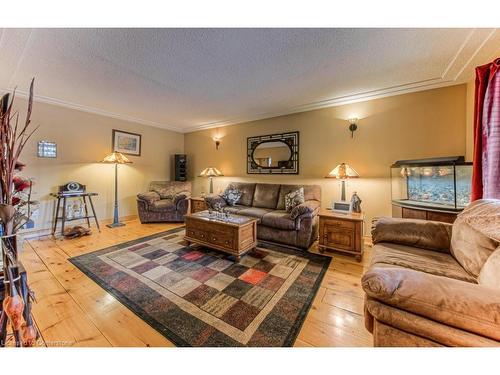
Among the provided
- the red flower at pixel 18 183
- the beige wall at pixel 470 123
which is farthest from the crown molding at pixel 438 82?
the red flower at pixel 18 183

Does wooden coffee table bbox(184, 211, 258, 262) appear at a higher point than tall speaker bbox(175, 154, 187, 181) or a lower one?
lower

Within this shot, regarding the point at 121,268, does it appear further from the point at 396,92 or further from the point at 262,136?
the point at 396,92

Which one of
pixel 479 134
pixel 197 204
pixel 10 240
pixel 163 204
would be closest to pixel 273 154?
pixel 197 204

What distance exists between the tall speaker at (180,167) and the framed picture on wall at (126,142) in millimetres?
881

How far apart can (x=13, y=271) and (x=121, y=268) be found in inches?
58.0

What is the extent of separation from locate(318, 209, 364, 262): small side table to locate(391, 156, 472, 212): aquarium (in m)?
0.75

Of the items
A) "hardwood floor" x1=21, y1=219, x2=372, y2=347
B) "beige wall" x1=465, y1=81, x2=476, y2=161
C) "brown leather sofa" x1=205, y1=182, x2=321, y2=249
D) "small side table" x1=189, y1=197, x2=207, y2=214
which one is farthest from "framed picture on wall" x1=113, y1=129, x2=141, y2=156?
"beige wall" x1=465, y1=81, x2=476, y2=161

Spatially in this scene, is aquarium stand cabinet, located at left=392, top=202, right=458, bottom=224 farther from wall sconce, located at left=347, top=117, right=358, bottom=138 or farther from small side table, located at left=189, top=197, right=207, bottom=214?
small side table, located at left=189, top=197, right=207, bottom=214

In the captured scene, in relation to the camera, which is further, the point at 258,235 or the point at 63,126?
the point at 63,126

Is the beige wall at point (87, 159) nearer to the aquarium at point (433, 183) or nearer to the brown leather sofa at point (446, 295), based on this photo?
the brown leather sofa at point (446, 295)

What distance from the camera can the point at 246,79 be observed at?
2.45 metres

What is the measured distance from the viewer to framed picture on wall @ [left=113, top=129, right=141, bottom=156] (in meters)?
4.03

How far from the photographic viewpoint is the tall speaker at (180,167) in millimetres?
4969
